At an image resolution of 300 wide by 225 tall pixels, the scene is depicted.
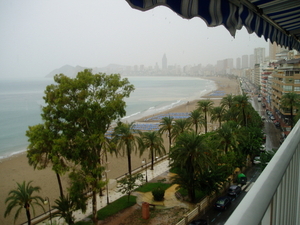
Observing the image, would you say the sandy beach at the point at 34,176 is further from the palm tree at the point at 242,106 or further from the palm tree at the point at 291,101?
the palm tree at the point at 291,101

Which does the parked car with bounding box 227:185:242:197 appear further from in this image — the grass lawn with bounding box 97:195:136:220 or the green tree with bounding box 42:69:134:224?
the green tree with bounding box 42:69:134:224

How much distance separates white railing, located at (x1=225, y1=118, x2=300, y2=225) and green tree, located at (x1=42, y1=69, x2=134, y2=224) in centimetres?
929

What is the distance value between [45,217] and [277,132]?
21.8 metres

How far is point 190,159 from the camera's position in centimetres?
1185

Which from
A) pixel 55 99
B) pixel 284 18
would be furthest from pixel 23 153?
pixel 284 18

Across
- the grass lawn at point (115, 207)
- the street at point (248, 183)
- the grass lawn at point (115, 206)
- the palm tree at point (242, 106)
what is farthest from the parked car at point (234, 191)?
the palm tree at point (242, 106)

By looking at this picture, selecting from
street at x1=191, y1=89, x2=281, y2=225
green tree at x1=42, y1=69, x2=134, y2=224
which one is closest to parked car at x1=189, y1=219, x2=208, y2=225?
street at x1=191, y1=89, x2=281, y2=225

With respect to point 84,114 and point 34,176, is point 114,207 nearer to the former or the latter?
point 84,114

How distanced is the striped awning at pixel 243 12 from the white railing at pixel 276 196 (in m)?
0.97

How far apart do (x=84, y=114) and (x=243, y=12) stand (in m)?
8.59

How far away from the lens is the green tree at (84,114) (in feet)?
33.6

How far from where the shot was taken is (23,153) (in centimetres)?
2500

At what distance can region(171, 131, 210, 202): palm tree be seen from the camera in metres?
11.6

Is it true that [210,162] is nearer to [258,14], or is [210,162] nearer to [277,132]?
[258,14]
